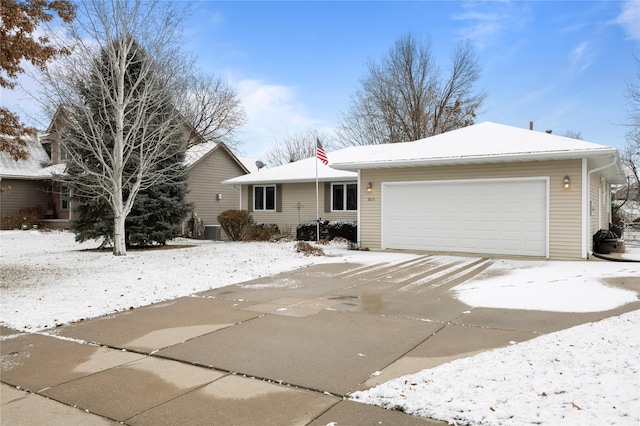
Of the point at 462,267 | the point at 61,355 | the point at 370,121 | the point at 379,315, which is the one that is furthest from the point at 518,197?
the point at 370,121

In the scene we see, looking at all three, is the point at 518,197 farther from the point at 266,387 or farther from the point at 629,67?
the point at 629,67

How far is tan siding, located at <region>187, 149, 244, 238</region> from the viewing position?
23.4m

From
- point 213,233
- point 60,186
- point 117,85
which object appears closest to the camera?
point 117,85

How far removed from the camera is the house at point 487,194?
437 inches

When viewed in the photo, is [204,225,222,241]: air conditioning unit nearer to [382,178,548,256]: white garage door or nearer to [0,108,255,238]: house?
[0,108,255,238]: house

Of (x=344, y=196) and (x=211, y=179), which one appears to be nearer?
(x=344, y=196)

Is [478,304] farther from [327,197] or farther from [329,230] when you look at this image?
[327,197]

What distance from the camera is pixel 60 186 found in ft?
81.6

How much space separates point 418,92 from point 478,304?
81.0 feet

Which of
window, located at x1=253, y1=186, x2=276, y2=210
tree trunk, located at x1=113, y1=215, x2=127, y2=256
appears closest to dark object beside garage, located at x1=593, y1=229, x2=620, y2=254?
window, located at x1=253, y1=186, x2=276, y2=210

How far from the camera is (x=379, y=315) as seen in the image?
6031 millimetres

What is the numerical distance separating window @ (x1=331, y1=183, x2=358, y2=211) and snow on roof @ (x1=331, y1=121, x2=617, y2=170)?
397 cm

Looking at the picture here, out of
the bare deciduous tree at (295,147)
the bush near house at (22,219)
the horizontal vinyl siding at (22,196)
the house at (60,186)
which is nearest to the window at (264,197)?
the house at (60,186)

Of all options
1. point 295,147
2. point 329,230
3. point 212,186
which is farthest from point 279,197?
point 295,147
